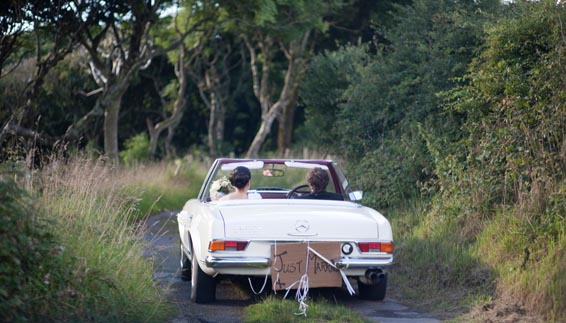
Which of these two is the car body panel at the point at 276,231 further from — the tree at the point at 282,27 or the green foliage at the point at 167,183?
the tree at the point at 282,27

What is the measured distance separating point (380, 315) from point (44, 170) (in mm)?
4354

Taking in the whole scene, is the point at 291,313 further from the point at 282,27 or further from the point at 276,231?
the point at 282,27

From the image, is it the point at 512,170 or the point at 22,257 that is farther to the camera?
the point at 512,170

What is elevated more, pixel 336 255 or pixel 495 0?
pixel 495 0

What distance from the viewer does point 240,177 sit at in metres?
9.48

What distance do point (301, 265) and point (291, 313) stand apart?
49 centimetres

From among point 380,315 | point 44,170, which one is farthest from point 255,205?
point 44,170

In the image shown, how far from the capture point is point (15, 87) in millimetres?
23078

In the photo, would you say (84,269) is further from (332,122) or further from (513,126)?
(332,122)

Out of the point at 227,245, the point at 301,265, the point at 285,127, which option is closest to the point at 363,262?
the point at 301,265

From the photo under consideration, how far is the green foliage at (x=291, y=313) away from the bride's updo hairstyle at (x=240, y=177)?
157 cm

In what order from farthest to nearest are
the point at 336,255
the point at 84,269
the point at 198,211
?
the point at 198,211
the point at 336,255
the point at 84,269

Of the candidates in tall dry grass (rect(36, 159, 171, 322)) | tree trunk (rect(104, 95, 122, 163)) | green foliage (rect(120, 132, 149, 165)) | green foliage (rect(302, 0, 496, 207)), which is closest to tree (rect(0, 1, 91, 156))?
tree trunk (rect(104, 95, 122, 163))

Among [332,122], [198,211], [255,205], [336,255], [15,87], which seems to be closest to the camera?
[336,255]
